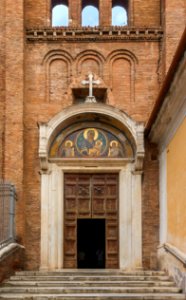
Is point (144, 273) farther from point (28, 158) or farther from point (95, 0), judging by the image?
point (95, 0)

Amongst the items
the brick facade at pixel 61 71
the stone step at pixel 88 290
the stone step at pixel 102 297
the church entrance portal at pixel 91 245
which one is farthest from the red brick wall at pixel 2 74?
the church entrance portal at pixel 91 245

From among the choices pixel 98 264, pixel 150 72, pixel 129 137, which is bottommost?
pixel 98 264

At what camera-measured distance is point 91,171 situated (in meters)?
17.7

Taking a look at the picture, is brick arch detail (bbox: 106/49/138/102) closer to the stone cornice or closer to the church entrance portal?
the stone cornice

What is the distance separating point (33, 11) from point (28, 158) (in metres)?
4.17

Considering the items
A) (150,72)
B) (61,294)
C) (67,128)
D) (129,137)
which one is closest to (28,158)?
(67,128)

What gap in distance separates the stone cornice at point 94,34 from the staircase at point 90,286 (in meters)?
6.45

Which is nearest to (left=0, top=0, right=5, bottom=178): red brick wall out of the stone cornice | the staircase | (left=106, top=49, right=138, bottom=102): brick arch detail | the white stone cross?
the stone cornice

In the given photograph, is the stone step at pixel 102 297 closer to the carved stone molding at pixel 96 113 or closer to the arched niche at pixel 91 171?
the arched niche at pixel 91 171

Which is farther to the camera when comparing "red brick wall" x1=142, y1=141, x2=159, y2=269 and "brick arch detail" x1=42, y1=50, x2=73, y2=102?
"brick arch detail" x1=42, y1=50, x2=73, y2=102

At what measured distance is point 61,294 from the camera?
13.1m

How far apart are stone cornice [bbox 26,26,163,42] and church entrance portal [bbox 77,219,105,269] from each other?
690 cm

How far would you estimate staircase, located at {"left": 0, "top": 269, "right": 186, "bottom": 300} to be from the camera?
42.2ft

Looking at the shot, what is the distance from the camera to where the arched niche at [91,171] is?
674 inches
